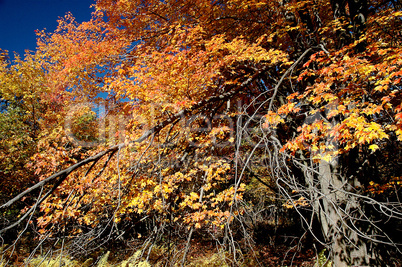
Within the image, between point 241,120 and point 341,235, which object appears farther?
point 341,235

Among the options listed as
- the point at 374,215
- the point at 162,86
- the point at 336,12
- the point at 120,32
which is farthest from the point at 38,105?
the point at 374,215

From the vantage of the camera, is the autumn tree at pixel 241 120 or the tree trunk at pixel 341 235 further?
the tree trunk at pixel 341 235

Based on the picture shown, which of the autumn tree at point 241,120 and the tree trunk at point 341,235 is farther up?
the autumn tree at point 241,120

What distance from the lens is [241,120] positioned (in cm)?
331

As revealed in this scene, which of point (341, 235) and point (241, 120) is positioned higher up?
point (241, 120)

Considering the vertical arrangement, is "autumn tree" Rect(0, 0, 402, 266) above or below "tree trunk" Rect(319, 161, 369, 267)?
above

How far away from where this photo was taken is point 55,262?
6.73m

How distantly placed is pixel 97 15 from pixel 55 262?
9.30 meters

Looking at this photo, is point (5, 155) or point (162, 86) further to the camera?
point (5, 155)

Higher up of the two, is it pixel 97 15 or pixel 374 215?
pixel 97 15

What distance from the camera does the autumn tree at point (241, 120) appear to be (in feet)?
10.3

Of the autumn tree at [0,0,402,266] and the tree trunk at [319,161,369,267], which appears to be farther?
the tree trunk at [319,161,369,267]

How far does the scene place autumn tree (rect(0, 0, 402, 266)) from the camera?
313 centimetres

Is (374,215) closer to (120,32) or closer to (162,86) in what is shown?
(162,86)
